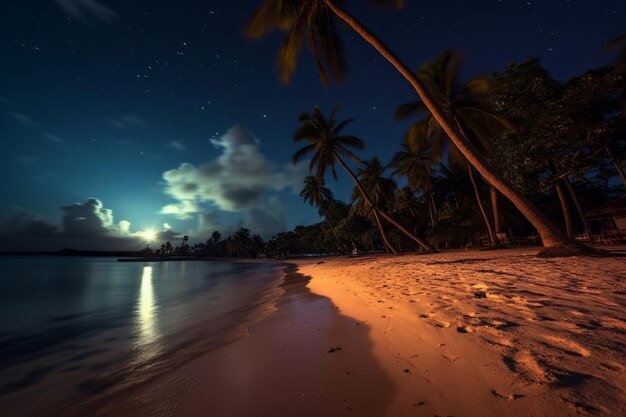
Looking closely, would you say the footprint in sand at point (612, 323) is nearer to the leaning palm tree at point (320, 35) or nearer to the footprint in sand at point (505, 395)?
the footprint in sand at point (505, 395)

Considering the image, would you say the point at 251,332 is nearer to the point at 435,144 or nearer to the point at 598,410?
the point at 598,410

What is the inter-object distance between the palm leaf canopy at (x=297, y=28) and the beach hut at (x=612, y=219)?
15986mm

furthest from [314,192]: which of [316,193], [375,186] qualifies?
[375,186]

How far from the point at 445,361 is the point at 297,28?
12.6m

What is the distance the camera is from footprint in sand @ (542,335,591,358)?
2.04 m

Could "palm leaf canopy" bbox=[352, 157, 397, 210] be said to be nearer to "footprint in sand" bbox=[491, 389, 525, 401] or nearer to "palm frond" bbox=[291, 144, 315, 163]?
"palm frond" bbox=[291, 144, 315, 163]

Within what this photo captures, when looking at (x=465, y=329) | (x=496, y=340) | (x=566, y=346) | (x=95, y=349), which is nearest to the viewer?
(x=566, y=346)

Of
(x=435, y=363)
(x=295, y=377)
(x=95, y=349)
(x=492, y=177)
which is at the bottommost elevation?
(x=95, y=349)

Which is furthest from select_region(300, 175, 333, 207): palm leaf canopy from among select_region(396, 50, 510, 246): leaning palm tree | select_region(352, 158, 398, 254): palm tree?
select_region(396, 50, 510, 246): leaning palm tree

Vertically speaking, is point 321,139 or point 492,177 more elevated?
point 321,139

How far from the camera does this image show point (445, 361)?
2.36m

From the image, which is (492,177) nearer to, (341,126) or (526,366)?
(526,366)

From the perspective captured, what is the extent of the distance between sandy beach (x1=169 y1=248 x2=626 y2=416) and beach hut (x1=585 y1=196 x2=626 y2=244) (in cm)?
1336

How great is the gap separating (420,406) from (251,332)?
357 centimetres
